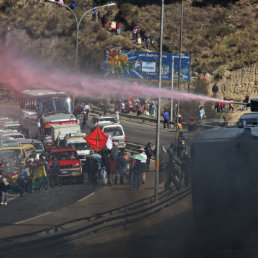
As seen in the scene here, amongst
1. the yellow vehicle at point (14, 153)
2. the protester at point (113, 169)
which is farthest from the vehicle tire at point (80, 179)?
the yellow vehicle at point (14, 153)

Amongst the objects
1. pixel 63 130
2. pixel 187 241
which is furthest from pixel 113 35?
pixel 187 241

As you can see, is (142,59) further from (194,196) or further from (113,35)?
(194,196)

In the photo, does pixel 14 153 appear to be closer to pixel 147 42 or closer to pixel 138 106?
pixel 138 106

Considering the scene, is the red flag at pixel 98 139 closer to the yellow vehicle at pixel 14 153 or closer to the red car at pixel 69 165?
the red car at pixel 69 165

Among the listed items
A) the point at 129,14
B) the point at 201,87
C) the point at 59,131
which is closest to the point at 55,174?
the point at 59,131

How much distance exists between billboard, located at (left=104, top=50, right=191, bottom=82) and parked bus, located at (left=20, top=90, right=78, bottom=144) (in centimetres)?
1056

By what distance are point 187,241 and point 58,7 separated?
61798 mm

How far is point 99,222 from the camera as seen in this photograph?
19703 mm

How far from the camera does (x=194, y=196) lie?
1593cm

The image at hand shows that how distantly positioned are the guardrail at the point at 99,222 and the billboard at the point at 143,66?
1155 inches

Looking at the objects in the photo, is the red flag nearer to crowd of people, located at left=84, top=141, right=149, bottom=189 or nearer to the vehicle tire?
crowd of people, located at left=84, top=141, right=149, bottom=189

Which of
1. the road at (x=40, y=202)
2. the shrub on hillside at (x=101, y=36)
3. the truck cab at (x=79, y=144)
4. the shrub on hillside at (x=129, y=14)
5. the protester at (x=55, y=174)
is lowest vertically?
the road at (x=40, y=202)

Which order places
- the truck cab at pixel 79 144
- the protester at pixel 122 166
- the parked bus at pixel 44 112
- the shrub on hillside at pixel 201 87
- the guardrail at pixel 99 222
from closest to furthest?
the guardrail at pixel 99 222, the protester at pixel 122 166, the truck cab at pixel 79 144, the parked bus at pixel 44 112, the shrub on hillside at pixel 201 87

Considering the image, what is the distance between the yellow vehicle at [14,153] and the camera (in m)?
29.2
